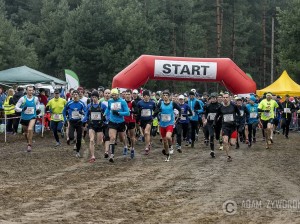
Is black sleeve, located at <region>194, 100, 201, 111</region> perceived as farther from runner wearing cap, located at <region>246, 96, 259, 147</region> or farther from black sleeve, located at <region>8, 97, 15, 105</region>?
black sleeve, located at <region>8, 97, 15, 105</region>

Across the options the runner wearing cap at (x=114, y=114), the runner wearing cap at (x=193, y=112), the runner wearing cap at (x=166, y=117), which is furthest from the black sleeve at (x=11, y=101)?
the runner wearing cap at (x=166, y=117)

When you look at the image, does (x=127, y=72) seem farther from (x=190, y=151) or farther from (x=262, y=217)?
(x=262, y=217)

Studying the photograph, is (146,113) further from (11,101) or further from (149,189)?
(11,101)

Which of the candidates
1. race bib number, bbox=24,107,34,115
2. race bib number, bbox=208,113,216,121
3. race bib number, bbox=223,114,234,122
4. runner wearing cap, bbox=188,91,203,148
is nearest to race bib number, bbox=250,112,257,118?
runner wearing cap, bbox=188,91,203,148

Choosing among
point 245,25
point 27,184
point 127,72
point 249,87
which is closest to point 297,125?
point 249,87

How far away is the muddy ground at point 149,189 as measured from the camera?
873 centimetres

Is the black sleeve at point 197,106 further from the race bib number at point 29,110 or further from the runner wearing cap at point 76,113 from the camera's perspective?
the race bib number at point 29,110

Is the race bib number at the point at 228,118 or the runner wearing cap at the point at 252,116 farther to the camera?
the runner wearing cap at the point at 252,116

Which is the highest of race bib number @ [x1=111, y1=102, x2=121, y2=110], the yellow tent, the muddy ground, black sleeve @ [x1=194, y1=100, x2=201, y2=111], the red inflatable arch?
the red inflatable arch

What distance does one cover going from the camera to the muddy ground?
873cm

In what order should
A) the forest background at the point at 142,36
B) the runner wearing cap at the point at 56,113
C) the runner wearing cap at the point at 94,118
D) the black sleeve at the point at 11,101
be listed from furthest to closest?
the forest background at the point at 142,36 → the black sleeve at the point at 11,101 → the runner wearing cap at the point at 56,113 → the runner wearing cap at the point at 94,118

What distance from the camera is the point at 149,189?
36.7 feet

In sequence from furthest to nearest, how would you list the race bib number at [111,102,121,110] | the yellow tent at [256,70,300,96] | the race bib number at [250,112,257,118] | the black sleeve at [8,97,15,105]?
the yellow tent at [256,70,300,96]
the black sleeve at [8,97,15,105]
the race bib number at [250,112,257,118]
the race bib number at [111,102,121,110]

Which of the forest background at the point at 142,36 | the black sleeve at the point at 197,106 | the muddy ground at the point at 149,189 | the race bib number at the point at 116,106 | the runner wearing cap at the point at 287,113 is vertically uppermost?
the forest background at the point at 142,36
